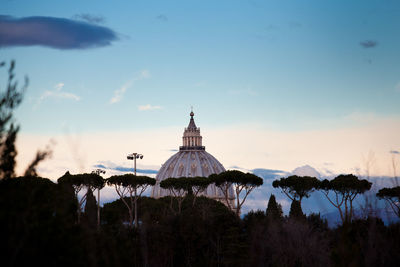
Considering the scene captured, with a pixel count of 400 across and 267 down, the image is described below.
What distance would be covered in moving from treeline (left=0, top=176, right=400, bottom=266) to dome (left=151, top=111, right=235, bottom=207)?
120 metres

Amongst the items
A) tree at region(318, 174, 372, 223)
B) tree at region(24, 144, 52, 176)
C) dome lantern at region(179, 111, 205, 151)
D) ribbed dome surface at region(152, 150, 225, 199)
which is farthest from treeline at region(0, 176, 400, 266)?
dome lantern at region(179, 111, 205, 151)

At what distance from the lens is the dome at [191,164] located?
163500 mm

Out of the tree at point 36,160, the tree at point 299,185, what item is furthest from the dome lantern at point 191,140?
the tree at point 36,160

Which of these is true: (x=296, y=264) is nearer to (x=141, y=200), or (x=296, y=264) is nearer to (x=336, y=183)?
(x=336, y=183)

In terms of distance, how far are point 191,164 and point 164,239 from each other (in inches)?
5319

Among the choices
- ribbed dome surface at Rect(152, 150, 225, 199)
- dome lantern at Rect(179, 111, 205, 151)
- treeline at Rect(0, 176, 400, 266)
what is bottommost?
treeline at Rect(0, 176, 400, 266)

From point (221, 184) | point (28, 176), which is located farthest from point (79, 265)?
point (221, 184)

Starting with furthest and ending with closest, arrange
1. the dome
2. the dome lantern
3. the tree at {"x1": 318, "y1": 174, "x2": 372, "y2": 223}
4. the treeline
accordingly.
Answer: the dome lantern, the dome, the tree at {"x1": 318, "y1": 174, "x2": 372, "y2": 223}, the treeline

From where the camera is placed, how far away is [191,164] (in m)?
167

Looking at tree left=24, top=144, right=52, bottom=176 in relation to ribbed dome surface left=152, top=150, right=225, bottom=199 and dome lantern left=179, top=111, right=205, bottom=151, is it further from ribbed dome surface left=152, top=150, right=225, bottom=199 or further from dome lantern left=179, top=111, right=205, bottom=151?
dome lantern left=179, top=111, right=205, bottom=151

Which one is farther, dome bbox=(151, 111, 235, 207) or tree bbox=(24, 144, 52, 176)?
dome bbox=(151, 111, 235, 207)

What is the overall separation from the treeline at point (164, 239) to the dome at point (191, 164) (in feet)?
392

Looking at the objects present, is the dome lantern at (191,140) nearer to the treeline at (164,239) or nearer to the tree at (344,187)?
the tree at (344,187)

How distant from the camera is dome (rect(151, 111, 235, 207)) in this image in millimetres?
163500
